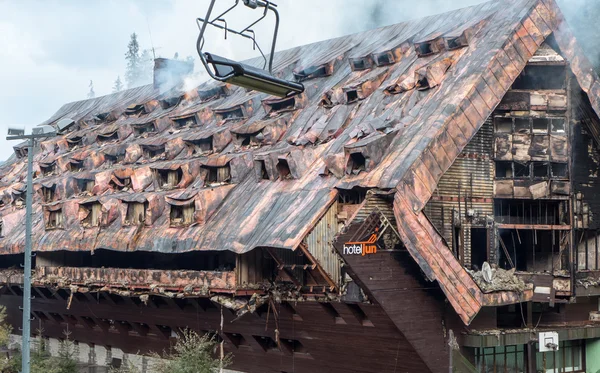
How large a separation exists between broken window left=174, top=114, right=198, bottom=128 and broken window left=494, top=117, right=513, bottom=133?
66.9 ft

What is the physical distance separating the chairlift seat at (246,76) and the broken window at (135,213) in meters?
22.4

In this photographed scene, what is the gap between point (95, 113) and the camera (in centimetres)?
6762

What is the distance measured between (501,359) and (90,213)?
81.8 feet

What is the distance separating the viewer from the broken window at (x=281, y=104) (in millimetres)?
46109

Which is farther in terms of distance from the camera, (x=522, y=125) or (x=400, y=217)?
(x=522, y=125)

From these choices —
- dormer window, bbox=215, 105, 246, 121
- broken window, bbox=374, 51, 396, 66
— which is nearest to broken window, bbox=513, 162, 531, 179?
broken window, bbox=374, 51, 396, 66

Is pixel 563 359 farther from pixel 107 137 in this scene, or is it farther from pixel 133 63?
pixel 133 63

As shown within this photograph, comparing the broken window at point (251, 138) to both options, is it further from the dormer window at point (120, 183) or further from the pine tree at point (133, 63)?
the pine tree at point (133, 63)

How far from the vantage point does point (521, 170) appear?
123 feet

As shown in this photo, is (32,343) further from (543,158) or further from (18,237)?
(543,158)

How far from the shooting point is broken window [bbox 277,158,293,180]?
3992 centimetres

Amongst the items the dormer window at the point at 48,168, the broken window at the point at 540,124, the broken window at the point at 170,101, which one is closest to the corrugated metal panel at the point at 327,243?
the broken window at the point at 540,124

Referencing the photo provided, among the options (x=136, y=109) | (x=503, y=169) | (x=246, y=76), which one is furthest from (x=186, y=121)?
(x=246, y=76)

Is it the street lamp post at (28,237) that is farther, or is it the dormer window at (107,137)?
the dormer window at (107,137)
